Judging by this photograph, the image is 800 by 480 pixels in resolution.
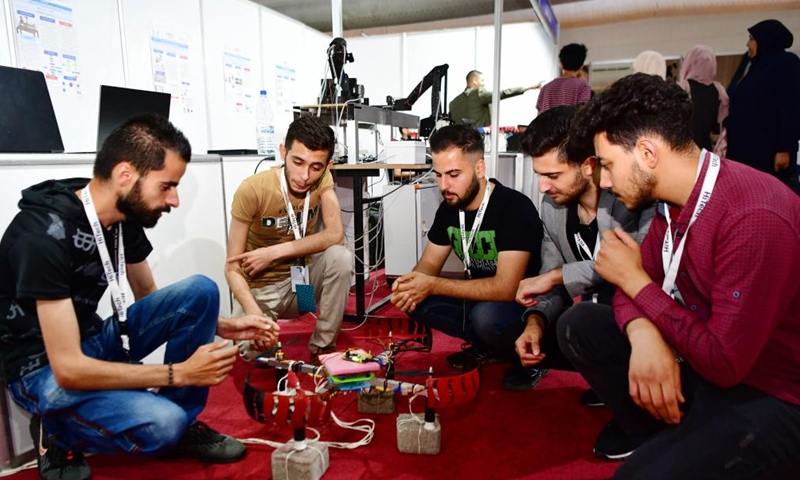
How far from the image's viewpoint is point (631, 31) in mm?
7328

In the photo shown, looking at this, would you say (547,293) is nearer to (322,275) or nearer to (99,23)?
(322,275)

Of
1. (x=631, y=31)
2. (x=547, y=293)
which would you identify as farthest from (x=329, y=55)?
(x=631, y=31)

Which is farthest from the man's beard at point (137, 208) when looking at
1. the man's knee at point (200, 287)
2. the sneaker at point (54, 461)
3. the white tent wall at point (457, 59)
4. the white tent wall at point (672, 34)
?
the white tent wall at point (672, 34)

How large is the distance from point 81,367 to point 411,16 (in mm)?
6954

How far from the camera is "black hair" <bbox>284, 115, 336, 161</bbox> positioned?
84.7 inches

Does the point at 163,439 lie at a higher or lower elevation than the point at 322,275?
lower

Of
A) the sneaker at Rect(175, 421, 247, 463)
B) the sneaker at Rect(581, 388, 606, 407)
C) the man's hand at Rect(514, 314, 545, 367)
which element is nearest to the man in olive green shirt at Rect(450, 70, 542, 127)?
the sneaker at Rect(581, 388, 606, 407)

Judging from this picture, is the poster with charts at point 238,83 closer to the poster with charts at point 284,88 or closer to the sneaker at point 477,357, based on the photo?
the poster with charts at point 284,88

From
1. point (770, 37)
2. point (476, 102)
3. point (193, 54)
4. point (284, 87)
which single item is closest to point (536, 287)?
point (770, 37)

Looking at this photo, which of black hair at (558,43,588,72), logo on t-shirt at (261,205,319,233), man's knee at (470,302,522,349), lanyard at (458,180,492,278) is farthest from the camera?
black hair at (558,43,588,72)

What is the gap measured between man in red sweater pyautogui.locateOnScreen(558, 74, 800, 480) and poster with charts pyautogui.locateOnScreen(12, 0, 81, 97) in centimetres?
356

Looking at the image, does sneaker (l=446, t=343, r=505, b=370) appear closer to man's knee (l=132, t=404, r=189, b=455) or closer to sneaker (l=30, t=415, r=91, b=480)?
man's knee (l=132, t=404, r=189, b=455)

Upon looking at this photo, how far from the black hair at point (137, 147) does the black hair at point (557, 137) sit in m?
1.19

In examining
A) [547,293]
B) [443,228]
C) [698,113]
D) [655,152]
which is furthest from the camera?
[698,113]
